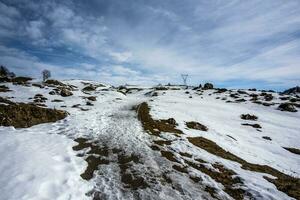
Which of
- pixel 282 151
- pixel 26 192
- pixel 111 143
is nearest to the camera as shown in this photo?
pixel 26 192

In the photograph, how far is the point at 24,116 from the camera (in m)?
19.2

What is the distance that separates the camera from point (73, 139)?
50.0ft

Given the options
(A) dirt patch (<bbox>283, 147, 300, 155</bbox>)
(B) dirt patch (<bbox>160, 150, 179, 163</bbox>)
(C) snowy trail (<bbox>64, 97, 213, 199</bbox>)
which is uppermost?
(C) snowy trail (<bbox>64, 97, 213, 199</bbox>)

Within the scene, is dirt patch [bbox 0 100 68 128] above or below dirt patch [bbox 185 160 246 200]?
above

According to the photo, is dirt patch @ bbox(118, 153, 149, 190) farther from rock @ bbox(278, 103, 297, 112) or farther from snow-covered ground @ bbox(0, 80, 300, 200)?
rock @ bbox(278, 103, 297, 112)

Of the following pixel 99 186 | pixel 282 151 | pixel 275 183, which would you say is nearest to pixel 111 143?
pixel 99 186

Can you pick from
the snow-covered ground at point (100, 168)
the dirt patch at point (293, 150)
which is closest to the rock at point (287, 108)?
the dirt patch at point (293, 150)

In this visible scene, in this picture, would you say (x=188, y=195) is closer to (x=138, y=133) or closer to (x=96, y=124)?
(x=138, y=133)

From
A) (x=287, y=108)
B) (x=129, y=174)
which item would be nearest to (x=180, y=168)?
(x=129, y=174)

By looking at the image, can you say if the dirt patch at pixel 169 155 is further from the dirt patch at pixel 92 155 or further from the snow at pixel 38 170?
the snow at pixel 38 170

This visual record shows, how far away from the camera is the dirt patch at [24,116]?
17609mm

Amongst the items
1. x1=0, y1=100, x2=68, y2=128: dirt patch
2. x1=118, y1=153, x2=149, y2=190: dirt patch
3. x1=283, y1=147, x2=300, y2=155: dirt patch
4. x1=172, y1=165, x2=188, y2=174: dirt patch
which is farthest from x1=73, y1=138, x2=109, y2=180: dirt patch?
x1=283, y1=147, x2=300, y2=155: dirt patch

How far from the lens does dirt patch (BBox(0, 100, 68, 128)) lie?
57.8 ft

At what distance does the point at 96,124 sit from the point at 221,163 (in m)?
12.6
